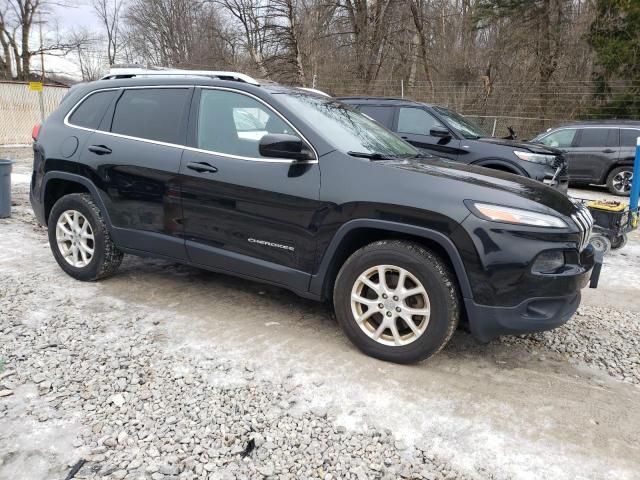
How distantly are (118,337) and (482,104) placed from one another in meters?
17.1

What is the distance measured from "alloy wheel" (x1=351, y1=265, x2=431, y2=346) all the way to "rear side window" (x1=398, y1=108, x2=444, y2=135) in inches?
222

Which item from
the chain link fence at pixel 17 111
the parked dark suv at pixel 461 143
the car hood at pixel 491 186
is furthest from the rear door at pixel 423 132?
the chain link fence at pixel 17 111

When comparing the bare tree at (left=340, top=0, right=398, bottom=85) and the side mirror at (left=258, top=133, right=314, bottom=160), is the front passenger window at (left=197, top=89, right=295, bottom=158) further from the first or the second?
the bare tree at (left=340, top=0, right=398, bottom=85)

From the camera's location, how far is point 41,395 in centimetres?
291

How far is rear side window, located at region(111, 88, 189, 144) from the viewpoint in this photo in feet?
13.4

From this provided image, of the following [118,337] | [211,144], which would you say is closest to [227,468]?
[118,337]

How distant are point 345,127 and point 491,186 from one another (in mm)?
1220

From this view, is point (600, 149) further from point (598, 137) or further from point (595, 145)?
point (598, 137)

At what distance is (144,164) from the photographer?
13.5 feet

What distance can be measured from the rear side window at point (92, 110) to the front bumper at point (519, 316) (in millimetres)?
3427

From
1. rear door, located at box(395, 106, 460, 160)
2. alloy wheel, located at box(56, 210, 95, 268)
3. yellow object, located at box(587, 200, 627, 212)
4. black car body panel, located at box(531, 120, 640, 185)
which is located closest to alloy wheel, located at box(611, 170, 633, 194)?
black car body panel, located at box(531, 120, 640, 185)

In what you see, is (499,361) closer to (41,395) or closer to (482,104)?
(41,395)

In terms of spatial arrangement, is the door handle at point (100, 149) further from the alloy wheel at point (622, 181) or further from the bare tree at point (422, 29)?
the bare tree at point (422, 29)

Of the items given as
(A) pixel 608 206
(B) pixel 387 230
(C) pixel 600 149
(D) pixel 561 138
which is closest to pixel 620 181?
(C) pixel 600 149
